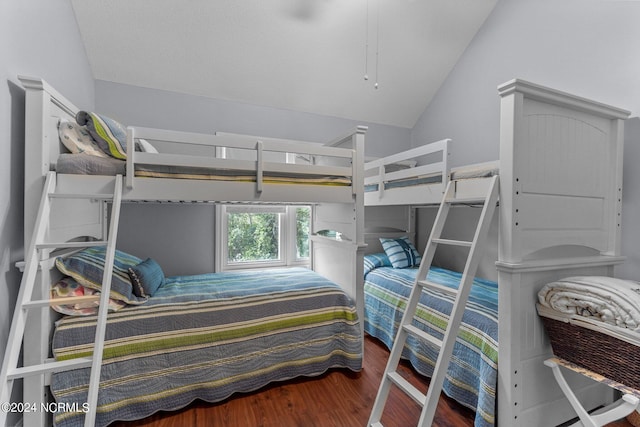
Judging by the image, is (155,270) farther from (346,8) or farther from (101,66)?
(346,8)

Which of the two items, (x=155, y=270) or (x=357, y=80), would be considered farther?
(x=357, y=80)

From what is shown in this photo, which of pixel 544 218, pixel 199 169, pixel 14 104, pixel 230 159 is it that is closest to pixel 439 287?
pixel 544 218

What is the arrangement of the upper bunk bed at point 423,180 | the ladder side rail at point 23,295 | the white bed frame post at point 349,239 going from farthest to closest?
the white bed frame post at point 349,239, the upper bunk bed at point 423,180, the ladder side rail at point 23,295

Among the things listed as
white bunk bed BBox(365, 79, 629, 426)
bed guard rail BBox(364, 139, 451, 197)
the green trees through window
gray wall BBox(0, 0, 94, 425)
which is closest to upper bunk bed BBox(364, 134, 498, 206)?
bed guard rail BBox(364, 139, 451, 197)

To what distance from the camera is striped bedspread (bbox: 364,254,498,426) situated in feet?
5.52

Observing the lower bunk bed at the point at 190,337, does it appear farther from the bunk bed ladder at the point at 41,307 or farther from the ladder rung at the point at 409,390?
the ladder rung at the point at 409,390

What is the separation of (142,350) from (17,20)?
6.14 ft

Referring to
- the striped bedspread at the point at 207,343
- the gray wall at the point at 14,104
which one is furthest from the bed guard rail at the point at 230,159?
the striped bedspread at the point at 207,343

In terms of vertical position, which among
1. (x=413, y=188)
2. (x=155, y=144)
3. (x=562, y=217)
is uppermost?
(x=155, y=144)

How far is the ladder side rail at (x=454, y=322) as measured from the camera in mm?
1457

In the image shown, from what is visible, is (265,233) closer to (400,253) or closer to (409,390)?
(400,253)

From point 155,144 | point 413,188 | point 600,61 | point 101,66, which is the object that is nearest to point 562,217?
point 413,188

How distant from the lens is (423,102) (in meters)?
3.83

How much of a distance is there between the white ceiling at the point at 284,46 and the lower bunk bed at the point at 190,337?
1774mm
